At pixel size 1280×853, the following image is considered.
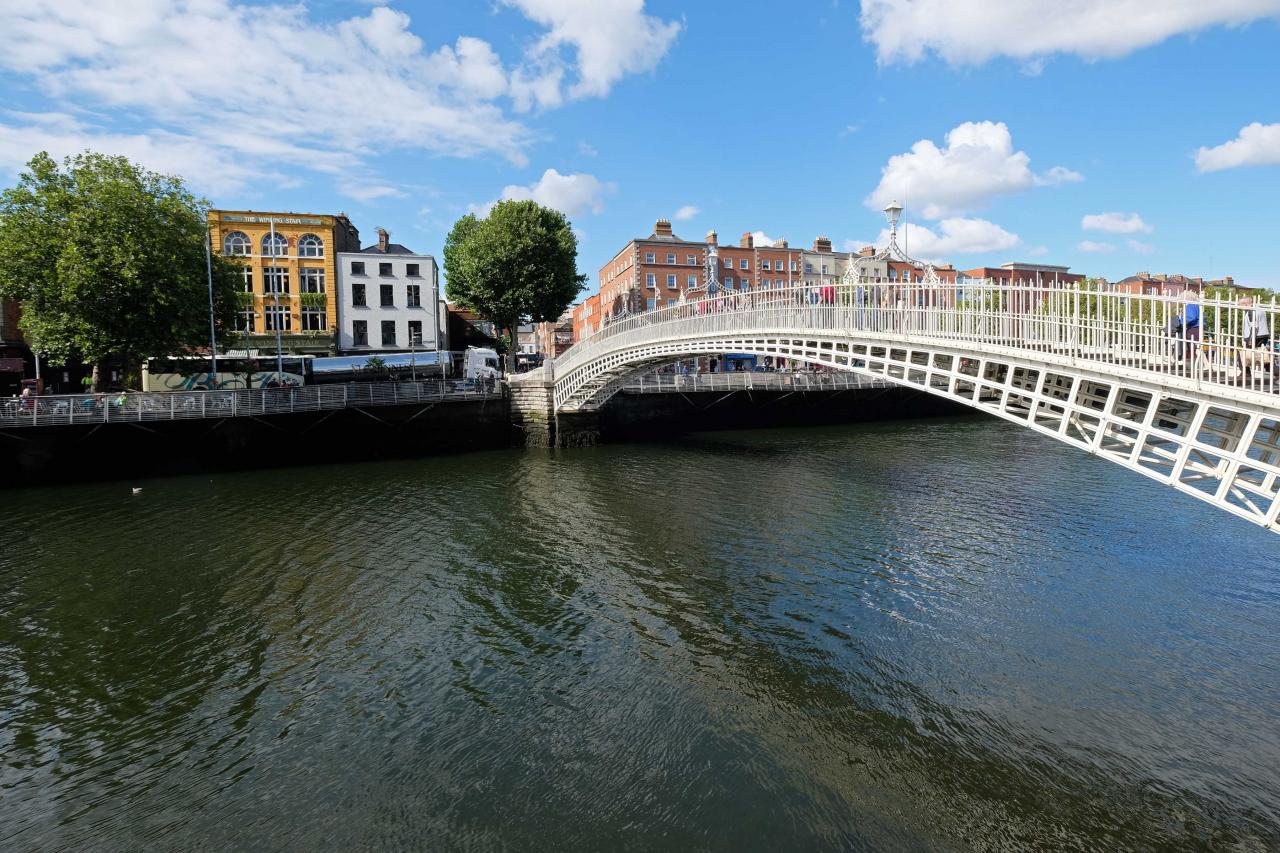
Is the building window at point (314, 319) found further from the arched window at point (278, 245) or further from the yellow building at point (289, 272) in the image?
the arched window at point (278, 245)

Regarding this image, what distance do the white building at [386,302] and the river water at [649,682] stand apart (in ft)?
98.3

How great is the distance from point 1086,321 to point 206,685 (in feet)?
52.3

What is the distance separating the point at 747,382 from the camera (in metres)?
43.1

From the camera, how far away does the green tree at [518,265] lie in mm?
47188

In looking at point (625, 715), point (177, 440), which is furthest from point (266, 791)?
point (177, 440)

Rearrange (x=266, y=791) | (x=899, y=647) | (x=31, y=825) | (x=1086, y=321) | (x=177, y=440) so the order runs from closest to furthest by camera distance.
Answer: (x=31, y=825) < (x=266, y=791) < (x=899, y=647) < (x=1086, y=321) < (x=177, y=440)

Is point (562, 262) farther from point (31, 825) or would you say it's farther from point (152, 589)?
point (31, 825)

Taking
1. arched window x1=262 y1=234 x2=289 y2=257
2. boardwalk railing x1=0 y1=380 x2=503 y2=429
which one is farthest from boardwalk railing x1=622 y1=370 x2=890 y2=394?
arched window x1=262 y1=234 x2=289 y2=257

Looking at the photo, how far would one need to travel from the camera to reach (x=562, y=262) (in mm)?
49312

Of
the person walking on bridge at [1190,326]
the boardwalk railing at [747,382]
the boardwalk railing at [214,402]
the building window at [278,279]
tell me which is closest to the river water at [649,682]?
the person walking on bridge at [1190,326]

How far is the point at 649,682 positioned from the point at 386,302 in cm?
4490

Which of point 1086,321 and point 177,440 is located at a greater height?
point 1086,321

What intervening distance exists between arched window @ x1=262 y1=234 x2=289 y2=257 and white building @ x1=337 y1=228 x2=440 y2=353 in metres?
3.50

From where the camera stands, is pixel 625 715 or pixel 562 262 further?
pixel 562 262
